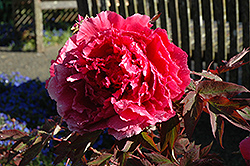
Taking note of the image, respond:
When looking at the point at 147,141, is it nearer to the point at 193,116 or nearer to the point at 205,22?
the point at 193,116

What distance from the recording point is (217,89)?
93cm

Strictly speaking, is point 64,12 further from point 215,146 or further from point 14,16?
point 215,146

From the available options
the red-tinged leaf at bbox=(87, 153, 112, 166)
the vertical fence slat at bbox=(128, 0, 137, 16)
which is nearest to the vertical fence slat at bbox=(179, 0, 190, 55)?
the vertical fence slat at bbox=(128, 0, 137, 16)

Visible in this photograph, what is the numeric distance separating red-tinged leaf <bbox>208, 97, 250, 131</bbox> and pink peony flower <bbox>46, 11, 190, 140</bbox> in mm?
116

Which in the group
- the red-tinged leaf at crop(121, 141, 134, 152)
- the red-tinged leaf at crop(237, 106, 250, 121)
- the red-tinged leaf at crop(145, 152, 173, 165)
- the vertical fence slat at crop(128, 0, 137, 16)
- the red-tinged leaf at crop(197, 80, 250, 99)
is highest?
the vertical fence slat at crop(128, 0, 137, 16)

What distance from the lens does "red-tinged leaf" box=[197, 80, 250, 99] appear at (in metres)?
0.90

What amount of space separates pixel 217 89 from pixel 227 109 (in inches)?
2.6

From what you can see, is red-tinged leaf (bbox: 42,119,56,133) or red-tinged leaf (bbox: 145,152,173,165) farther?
red-tinged leaf (bbox: 42,119,56,133)

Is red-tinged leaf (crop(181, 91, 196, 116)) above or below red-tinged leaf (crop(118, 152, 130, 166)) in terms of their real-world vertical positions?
above

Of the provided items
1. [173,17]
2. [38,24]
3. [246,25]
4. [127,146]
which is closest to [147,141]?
[127,146]

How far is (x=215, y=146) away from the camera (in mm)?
2887

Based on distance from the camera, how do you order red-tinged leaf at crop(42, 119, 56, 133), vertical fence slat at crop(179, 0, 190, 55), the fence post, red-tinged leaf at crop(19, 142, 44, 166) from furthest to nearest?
the fence post → vertical fence slat at crop(179, 0, 190, 55) → red-tinged leaf at crop(42, 119, 56, 133) → red-tinged leaf at crop(19, 142, 44, 166)

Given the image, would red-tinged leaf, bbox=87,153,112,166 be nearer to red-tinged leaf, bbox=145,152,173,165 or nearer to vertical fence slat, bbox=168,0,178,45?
red-tinged leaf, bbox=145,152,173,165

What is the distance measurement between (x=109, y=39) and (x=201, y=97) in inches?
12.6
